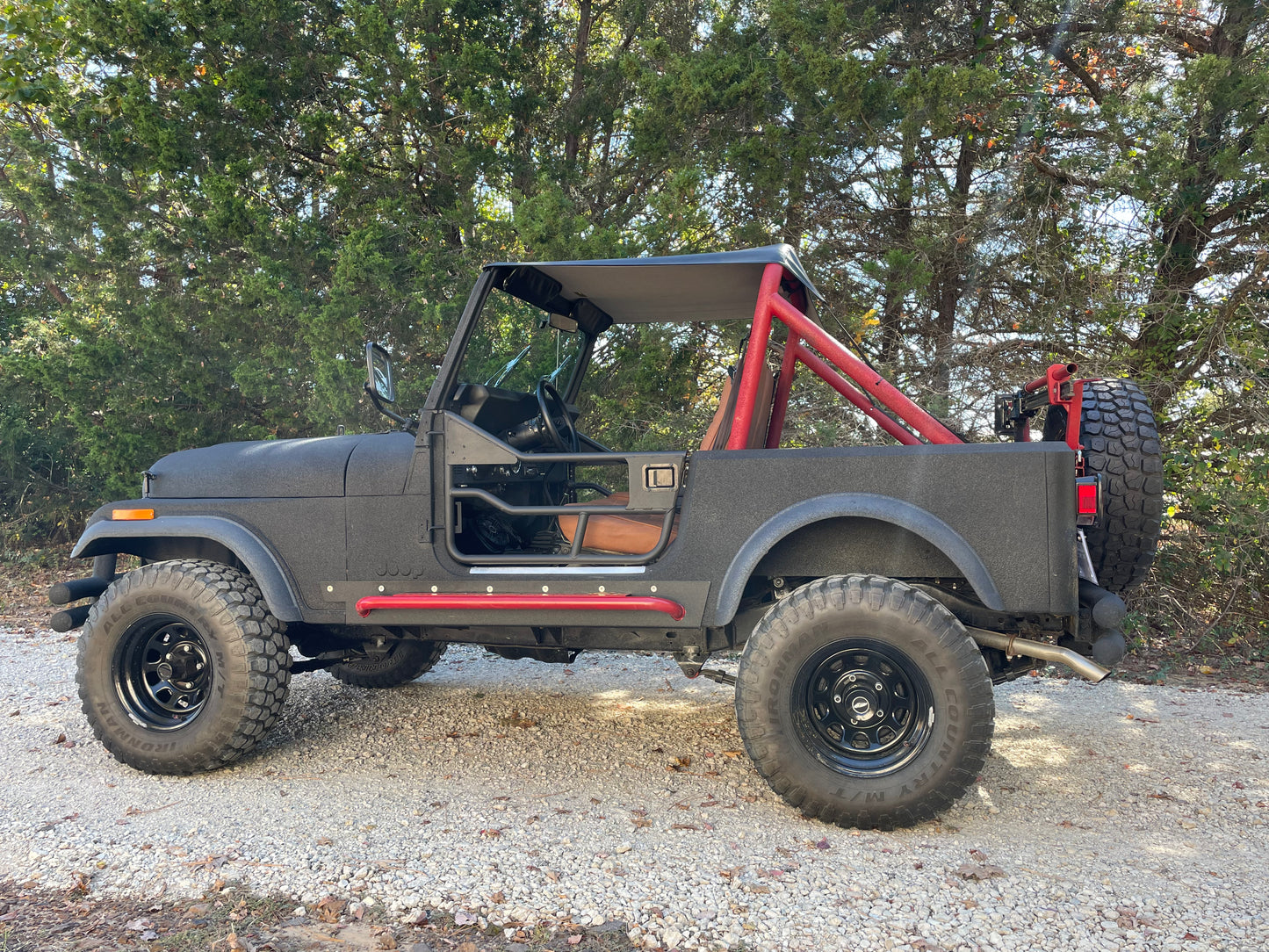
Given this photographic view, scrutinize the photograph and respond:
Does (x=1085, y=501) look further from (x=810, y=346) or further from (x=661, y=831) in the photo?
(x=661, y=831)

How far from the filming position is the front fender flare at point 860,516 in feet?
10.1

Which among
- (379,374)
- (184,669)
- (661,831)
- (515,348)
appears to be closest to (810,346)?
(379,374)

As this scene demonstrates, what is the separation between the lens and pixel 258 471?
3.92 m

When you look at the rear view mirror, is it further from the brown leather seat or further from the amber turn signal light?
the amber turn signal light

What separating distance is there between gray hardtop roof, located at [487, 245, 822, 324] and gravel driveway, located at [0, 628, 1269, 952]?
214 cm

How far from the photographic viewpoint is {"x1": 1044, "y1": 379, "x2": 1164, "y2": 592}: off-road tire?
3361 mm

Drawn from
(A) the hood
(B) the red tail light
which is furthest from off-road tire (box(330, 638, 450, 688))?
(B) the red tail light

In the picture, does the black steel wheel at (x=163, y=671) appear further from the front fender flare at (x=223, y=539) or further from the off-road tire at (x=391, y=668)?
the off-road tire at (x=391, y=668)

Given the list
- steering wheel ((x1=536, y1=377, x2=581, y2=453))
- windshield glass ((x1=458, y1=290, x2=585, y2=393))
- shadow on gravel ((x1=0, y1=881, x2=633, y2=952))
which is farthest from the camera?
windshield glass ((x1=458, y1=290, x2=585, y2=393))

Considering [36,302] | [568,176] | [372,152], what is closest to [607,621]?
[568,176]

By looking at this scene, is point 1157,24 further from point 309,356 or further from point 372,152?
point 309,356

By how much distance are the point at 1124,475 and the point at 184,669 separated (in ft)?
13.0

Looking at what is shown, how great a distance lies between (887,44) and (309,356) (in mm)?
5729

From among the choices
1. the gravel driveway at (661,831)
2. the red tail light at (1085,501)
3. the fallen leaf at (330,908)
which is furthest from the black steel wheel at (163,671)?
the red tail light at (1085,501)
